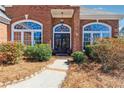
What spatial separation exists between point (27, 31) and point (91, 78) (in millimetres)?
10881

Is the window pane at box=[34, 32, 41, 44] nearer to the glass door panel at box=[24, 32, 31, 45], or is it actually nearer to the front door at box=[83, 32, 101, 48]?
the glass door panel at box=[24, 32, 31, 45]

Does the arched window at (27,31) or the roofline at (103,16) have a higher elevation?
the roofline at (103,16)

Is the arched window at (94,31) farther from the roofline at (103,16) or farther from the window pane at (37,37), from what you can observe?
the window pane at (37,37)

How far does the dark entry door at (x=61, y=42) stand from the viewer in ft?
81.8

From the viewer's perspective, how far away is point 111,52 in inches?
590

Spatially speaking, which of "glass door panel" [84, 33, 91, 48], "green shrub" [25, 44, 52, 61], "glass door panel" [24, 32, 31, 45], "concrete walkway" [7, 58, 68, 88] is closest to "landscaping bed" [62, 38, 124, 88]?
"concrete walkway" [7, 58, 68, 88]

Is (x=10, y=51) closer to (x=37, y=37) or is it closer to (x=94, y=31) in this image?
(x=37, y=37)

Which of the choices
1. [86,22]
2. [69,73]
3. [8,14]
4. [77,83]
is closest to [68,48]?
[86,22]

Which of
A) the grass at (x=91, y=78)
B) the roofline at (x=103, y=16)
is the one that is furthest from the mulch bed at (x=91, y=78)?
the roofline at (x=103, y=16)

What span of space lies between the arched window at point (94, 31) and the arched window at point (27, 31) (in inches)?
175

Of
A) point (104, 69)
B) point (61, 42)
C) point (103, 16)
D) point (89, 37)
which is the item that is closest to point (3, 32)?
point (61, 42)

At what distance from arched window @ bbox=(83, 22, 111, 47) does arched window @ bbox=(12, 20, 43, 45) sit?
4457 millimetres

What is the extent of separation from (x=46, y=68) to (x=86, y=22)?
10.2 metres

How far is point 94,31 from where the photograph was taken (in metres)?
24.7
